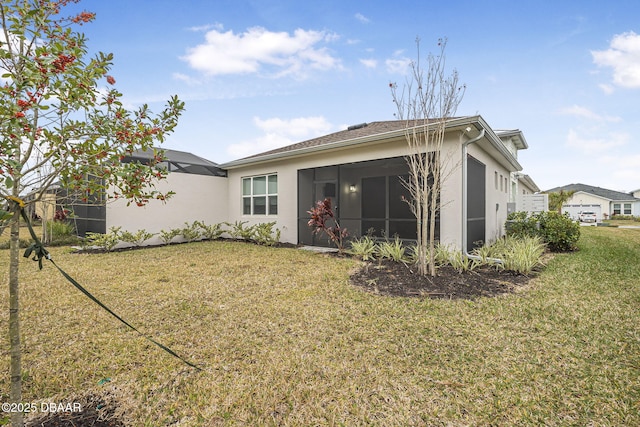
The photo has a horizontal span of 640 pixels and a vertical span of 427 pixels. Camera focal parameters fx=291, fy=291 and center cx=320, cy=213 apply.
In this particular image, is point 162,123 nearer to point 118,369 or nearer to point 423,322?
point 118,369

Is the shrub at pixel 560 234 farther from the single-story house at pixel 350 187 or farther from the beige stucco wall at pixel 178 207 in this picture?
the beige stucco wall at pixel 178 207

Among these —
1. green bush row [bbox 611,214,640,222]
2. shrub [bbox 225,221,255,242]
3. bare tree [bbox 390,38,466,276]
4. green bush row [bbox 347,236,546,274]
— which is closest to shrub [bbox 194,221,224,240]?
shrub [bbox 225,221,255,242]

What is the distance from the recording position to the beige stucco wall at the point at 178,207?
30.5ft

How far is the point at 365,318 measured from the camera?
355cm

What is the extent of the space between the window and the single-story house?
4 centimetres

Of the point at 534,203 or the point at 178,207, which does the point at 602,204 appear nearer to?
the point at 534,203

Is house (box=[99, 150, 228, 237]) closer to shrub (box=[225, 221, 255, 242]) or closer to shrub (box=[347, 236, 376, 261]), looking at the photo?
shrub (box=[225, 221, 255, 242])

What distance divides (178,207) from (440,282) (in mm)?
9182

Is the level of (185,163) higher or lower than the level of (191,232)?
higher

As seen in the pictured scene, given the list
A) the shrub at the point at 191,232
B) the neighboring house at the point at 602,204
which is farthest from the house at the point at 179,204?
the neighboring house at the point at 602,204

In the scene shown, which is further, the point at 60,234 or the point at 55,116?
the point at 60,234

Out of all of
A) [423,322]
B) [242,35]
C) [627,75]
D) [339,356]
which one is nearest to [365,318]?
[423,322]

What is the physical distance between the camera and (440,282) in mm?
5039

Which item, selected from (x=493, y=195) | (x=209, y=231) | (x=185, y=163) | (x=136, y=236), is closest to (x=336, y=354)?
(x=136, y=236)
